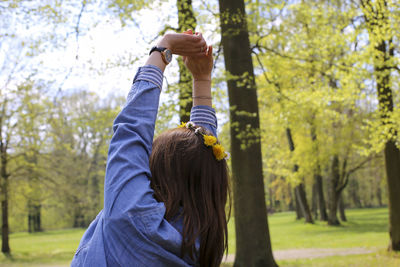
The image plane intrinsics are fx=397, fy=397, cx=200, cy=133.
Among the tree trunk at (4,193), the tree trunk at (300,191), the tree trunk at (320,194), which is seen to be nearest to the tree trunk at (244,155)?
the tree trunk at (300,191)

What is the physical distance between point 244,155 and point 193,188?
23.7ft

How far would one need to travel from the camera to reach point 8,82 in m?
18.4

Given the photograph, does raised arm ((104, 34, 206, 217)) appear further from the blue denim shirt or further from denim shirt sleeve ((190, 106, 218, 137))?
denim shirt sleeve ((190, 106, 218, 137))

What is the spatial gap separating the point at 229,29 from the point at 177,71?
1.34 metres

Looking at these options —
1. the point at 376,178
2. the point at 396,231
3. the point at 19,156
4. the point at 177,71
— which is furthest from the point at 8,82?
the point at 376,178

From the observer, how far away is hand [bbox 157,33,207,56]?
1288mm

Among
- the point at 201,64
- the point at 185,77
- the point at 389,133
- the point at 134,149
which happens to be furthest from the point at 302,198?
the point at 134,149

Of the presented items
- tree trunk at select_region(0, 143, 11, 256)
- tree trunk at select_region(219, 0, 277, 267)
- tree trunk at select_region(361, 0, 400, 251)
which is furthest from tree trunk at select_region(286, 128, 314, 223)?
tree trunk at select_region(0, 143, 11, 256)

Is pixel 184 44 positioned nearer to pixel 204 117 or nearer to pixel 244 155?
pixel 204 117

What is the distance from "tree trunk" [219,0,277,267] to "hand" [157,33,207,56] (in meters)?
6.53

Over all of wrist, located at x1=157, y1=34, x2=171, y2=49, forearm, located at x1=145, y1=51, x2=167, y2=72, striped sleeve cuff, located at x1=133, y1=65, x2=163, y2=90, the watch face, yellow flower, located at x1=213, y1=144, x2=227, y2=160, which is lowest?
yellow flower, located at x1=213, y1=144, x2=227, y2=160

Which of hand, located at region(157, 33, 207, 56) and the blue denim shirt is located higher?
hand, located at region(157, 33, 207, 56)

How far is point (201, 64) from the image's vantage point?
1.53 m

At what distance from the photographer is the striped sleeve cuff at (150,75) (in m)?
1.19
